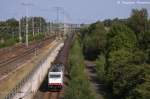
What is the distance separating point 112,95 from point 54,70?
6224 millimetres

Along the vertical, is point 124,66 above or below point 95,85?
above

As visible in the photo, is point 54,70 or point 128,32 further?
point 128,32

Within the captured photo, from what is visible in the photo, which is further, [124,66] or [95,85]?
[95,85]

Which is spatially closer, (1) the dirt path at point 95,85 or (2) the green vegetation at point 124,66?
(2) the green vegetation at point 124,66

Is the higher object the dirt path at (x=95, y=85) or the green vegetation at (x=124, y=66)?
the green vegetation at (x=124, y=66)

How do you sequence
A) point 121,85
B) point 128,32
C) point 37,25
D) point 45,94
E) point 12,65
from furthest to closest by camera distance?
point 37,25, point 128,32, point 12,65, point 45,94, point 121,85

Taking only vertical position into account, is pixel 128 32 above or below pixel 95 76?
above

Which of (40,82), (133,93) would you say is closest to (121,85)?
(133,93)

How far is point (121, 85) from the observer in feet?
136

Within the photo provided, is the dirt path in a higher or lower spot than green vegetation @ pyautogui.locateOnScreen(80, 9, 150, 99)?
lower

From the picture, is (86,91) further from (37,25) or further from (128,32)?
(37,25)

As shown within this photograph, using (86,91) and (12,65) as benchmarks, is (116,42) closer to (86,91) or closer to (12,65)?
(12,65)

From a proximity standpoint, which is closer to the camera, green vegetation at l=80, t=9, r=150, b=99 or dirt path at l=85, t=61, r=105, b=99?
green vegetation at l=80, t=9, r=150, b=99

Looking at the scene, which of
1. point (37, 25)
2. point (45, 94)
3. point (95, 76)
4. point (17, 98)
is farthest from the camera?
point (37, 25)
